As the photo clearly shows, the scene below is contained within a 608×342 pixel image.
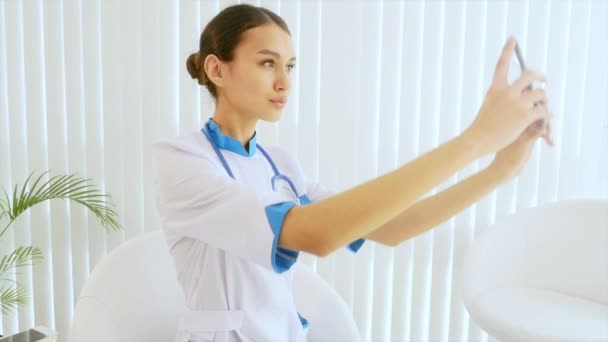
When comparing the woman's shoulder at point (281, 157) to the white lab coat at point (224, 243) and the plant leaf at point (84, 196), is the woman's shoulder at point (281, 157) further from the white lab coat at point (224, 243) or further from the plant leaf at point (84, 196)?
the plant leaf at point (84, 196)

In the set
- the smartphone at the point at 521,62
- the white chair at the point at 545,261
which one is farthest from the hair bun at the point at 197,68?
the white chair at the point at 545,261

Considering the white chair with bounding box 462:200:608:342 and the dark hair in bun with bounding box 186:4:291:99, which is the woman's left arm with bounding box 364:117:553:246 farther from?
the white chair with bounding box 462:200:608:342

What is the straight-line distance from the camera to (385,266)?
2.50 meters

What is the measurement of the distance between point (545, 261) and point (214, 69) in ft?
5.58

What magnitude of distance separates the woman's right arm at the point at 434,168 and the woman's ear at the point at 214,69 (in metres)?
0.48

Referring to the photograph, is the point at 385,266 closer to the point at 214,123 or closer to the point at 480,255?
the point at 480,255

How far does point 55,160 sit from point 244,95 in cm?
171

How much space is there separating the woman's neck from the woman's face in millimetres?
45

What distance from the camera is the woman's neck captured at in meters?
1.20

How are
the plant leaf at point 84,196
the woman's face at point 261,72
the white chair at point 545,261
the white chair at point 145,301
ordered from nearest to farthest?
the woman's face at point 261,72
the white chair at point 145,301
the white chair at point 545,261
the plant leaf at point 84,196

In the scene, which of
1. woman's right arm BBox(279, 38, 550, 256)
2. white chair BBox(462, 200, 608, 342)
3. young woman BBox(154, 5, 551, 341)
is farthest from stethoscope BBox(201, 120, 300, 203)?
white chair BBox(462, 200, 608, 342)

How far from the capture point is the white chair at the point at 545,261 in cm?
204

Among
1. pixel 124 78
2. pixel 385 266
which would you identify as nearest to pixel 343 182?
pixel 385 266

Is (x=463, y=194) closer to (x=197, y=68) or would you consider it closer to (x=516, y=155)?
(x=516, y=155)
